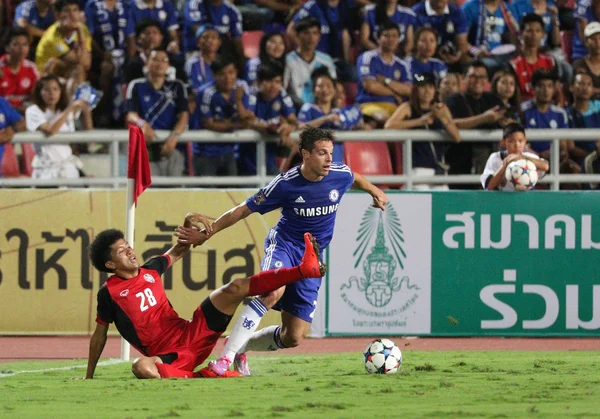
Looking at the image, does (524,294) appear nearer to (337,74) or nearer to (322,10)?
(337,74)

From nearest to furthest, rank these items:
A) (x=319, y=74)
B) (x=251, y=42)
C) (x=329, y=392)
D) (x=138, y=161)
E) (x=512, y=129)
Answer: (x=329, y=392)
(x=138, y=161)
(x=512, y=129)
(x=319, y=74)
(x=251, y=42)

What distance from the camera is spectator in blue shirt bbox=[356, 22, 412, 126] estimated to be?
13125mm

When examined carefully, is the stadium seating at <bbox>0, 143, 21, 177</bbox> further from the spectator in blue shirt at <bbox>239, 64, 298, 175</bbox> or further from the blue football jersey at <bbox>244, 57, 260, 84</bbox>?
the blue football jersey at <bbox>244, 57, 260, 84</bbox>

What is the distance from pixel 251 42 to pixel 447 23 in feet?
8.90

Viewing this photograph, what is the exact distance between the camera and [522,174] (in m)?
11.2

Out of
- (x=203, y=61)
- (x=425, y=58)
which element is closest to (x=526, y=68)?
(x=425, y=58)

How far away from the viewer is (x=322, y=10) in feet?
47.1

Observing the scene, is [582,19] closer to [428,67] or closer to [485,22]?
[485,22]

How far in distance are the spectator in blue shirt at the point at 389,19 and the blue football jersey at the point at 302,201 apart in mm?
6125

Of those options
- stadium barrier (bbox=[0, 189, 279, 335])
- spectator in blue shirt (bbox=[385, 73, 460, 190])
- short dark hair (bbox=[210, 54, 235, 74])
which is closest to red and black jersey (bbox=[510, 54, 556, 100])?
spectator in blue shirt (bbox=[385, 73, 460, 190])

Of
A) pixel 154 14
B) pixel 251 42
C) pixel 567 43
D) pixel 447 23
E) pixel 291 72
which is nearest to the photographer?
pixel 291 72

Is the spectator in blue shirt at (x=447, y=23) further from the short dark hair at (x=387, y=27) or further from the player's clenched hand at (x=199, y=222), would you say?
the player's clenched hand at (x=199, y=222)

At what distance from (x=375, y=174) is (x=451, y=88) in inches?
68.7

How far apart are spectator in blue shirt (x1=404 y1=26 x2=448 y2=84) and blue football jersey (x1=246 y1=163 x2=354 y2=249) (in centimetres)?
545
